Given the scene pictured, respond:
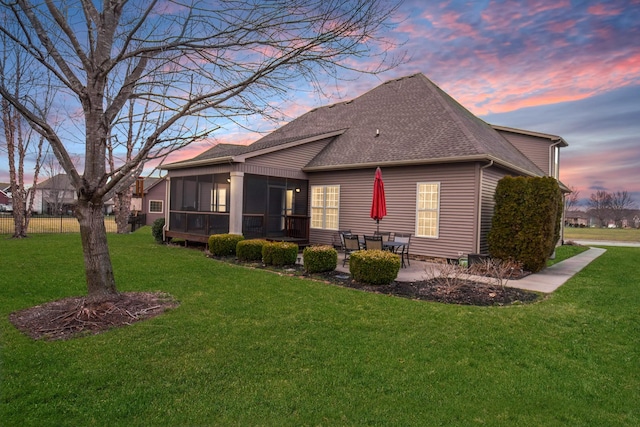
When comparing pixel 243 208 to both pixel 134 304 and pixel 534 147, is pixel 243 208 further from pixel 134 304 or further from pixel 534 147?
pixel 534 147

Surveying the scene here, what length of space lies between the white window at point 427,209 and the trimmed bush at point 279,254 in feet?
13.8

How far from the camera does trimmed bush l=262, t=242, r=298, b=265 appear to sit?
9805 millimetres

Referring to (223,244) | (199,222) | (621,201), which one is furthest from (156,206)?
(621,201)

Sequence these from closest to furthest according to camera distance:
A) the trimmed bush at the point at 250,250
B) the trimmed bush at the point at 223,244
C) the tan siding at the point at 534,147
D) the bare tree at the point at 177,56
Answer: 1. the bare tree at the point at 177,56
2. the trimmed bush at the point at 250,250
3. the trimmed bush at the point at 223,244
4. the tan siding at the point at 534,147

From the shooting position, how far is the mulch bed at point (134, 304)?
468cm

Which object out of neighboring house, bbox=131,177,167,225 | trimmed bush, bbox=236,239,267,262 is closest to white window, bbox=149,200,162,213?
neighboring house, bbox=131,177,167,225

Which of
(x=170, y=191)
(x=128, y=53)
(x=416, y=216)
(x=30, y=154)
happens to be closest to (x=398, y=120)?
(x=416, y=216)

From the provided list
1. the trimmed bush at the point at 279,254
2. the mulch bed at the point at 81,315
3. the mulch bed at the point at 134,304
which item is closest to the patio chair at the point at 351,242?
the trimmed bush at the point at 279,254

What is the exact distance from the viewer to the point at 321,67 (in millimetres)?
4773

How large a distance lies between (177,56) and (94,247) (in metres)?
2.91

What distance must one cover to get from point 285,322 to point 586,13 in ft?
30.5

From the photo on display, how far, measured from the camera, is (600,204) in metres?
64.8

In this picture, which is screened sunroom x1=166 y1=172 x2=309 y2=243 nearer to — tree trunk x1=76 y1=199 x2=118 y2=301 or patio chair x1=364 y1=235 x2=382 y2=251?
patio chair x1=364 y1=235 x2=382 y2=251

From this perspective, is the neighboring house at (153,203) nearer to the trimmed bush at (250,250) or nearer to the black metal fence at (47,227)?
the black metal fence at (47,227)
